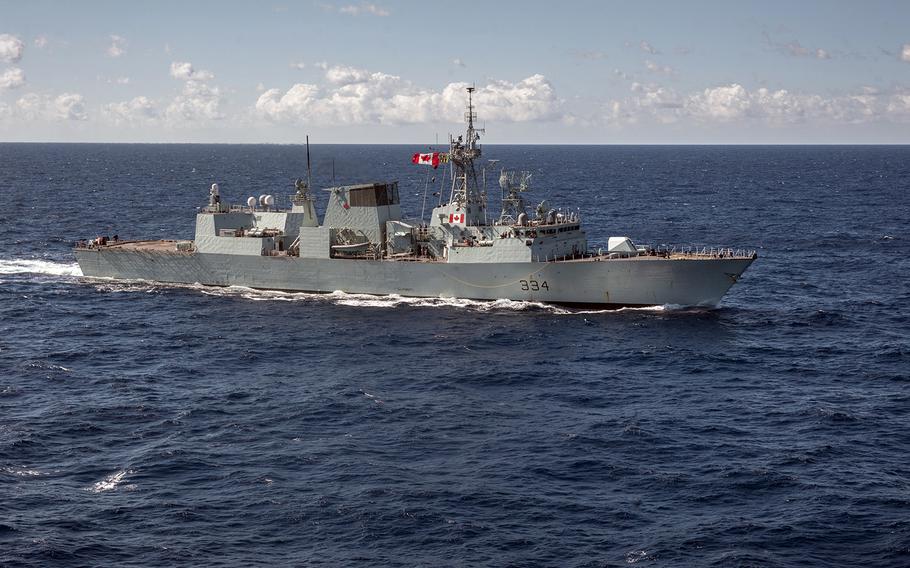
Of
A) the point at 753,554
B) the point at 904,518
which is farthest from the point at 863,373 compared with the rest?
the point at 753,554

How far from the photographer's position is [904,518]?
28.1 meters

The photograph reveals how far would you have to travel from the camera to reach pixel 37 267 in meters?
71.4

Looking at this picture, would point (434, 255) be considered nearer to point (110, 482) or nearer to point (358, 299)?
point (358, 299)

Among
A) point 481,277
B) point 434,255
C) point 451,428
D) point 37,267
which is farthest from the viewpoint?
point 37,267

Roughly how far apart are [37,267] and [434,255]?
108 ft

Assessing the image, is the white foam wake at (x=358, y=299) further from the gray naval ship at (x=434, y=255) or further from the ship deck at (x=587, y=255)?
the ship deck at (x=587, y=255)

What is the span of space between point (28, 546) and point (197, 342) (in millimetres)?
23856

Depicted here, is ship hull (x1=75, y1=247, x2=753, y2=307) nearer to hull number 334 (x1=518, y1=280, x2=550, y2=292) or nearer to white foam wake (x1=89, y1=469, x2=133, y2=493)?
hull number 334 (x1=518, y1=280, x2=550, y2=292)

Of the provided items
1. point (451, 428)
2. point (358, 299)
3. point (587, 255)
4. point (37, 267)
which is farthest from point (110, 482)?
point (37, 267)

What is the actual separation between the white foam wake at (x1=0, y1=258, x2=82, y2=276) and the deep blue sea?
4.62 feet

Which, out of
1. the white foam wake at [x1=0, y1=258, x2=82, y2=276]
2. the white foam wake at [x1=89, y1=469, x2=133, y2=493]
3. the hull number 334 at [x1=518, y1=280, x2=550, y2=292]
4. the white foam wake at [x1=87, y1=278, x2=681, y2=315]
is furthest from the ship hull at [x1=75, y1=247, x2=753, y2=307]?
the white foam wake at [x1=89, y1=469, x2=133, y2=493]

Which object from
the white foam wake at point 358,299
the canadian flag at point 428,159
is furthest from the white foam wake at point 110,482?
the canadian flag at point 428,159

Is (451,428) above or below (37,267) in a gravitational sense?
below

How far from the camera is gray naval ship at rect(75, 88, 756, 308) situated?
5491 cm
